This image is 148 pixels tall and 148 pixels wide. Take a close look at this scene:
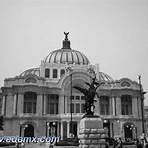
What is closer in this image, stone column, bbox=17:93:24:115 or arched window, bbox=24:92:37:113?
stone column, bbox=17:93:24:115

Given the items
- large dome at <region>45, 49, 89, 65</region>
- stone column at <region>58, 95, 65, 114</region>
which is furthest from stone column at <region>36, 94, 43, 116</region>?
large dome at <region>45, 49, 89, 65</region>

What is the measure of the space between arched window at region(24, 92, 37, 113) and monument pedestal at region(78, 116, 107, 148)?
42259 millimetres

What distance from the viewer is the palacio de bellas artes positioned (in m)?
63.0

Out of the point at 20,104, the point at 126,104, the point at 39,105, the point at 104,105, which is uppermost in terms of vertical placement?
the point at 126,104

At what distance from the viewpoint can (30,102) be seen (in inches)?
2562

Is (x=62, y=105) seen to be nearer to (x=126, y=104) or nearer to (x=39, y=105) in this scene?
(x=39, y=105)

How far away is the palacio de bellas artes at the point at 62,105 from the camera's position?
6300 cm

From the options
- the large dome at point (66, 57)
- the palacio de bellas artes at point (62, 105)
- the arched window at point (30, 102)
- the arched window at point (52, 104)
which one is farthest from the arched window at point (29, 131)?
the large dome at point (66, 57)

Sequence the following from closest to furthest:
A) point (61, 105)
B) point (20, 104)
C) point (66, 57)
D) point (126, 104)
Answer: point (20, 104) < point (61, 105) < point (126, 104) < point (66, 57)

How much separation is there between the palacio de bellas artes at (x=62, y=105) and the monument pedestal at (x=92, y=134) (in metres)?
37.8

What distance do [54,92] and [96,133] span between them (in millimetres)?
43196

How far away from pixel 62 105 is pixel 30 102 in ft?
25.4

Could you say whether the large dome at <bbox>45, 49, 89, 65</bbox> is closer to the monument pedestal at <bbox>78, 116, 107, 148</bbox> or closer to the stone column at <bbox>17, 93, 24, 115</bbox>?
the stone column at <bbox>17, 93, 24, 115</bbox>

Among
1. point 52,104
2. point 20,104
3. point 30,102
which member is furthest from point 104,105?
point 20,104
